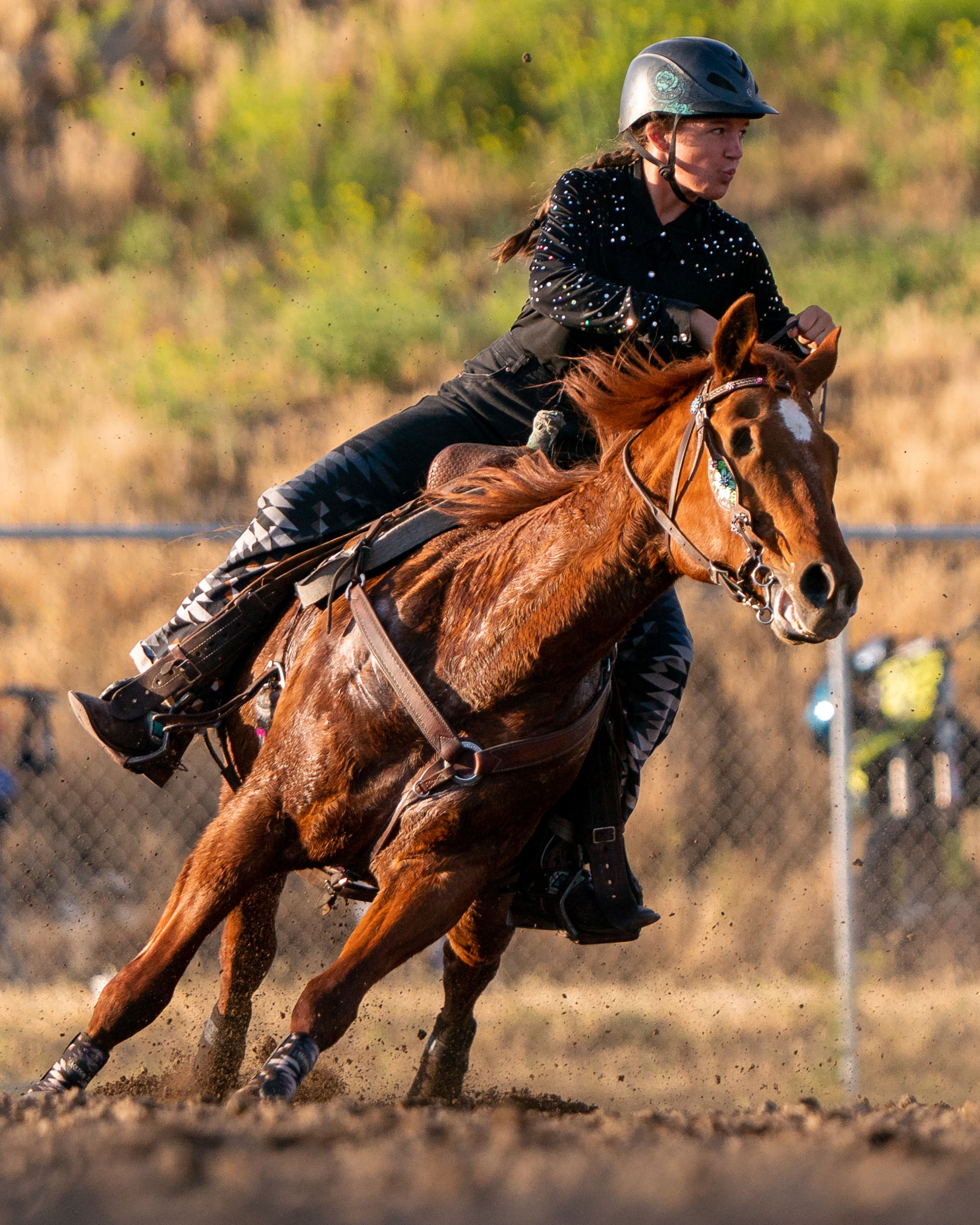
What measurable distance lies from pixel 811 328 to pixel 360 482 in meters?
1.47

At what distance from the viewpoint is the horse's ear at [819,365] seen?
11.5 feet

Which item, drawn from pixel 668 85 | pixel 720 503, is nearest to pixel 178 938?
pixel 720 503

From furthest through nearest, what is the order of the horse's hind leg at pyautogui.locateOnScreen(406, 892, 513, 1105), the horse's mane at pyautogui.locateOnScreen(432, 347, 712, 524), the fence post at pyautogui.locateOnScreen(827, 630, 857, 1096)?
the fence post at pyautogui.locateOnScreen(827, 630, 857, 1096) → the horse's hind leg at pyautogui.locateOnScreen(406, 892, 513, 1105) → the horse's mane at pyautogui.locateOnScreen(432, 347, 712, 524)

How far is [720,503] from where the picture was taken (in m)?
3.34

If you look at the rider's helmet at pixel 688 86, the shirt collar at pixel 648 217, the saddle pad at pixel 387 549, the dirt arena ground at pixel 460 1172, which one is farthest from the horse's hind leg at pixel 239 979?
the rider's helmet at pixel 688 86

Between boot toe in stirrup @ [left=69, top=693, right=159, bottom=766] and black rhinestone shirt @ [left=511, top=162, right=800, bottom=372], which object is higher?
black rhinestone shirt @ [left=511, top=162, right=800, bottom=372]

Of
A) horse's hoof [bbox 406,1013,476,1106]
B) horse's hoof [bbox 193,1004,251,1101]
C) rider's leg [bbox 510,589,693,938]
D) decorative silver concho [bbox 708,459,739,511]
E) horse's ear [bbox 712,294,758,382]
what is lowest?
horse's hoof [bbox 406,1013,476,1106]

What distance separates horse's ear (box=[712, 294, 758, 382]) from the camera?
11.1 ft

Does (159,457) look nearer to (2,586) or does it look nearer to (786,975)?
(2,586)

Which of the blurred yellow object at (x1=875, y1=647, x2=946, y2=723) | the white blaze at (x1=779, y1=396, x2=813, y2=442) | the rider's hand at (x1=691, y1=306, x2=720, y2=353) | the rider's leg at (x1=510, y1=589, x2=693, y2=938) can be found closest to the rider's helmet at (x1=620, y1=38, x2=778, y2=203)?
the rider's hand at (x1=691, y1=306, x2=720, y2=353)

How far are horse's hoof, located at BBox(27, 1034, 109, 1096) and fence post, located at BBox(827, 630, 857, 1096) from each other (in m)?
3.79

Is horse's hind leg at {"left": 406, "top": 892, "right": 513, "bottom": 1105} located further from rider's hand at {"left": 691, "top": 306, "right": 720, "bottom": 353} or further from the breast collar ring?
rider's hand at {"left": 691, "top": 306, "right": 720, "bottom": 353}

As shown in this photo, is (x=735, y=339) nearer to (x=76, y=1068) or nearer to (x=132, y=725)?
(x=132, y=725)

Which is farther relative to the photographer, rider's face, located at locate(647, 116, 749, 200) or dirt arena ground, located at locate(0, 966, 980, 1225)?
rider's face, located at locate(647, 116, 749, 200)
